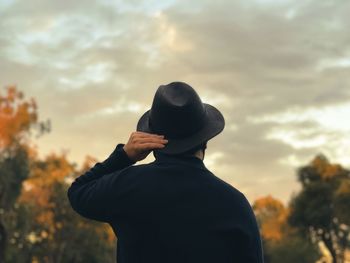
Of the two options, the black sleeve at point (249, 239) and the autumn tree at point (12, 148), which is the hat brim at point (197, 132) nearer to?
the black sleeve at point (249, 239)

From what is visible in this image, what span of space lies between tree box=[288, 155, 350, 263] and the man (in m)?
52.7

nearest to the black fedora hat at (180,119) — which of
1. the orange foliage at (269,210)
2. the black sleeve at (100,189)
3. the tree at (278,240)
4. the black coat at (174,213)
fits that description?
the black coat at (174,213)

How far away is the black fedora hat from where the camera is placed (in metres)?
3.17

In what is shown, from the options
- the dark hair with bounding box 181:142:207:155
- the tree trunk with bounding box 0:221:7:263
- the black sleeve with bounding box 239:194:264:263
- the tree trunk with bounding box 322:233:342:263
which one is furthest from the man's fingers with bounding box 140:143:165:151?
the tree trunk with bounding box 322:233:342:263

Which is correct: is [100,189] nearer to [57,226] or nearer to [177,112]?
[177,112]

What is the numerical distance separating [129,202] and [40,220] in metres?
53.9

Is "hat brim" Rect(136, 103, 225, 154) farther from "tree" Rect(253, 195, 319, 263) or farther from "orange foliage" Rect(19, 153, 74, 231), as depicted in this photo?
"tree" Rect(253, 195, 319, 263)

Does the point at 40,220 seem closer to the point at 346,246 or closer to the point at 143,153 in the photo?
the point at 346,246

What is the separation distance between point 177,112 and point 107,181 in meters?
0.52

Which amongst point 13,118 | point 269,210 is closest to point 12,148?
point 13,118

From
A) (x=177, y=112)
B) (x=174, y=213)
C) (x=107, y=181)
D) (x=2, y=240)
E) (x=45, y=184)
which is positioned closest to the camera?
(x=174, y=213)

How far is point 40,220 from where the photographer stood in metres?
54.9

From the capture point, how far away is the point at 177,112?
3211 millimetres

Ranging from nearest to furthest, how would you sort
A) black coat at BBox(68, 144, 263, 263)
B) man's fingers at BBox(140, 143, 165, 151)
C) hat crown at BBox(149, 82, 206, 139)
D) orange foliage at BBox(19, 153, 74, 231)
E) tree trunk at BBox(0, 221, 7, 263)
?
black coat at BBox(68, 144, 263, 263) → man's fingers at BBox(140, 143, 165, 151) → hat crown at BBox(149, 82, 206, 139) → tree trunk at BBox(0, 221, 7, 263) → orange foliage at BBox(19, 153, 74, 231)
